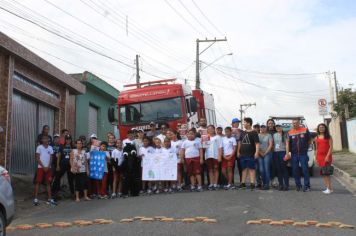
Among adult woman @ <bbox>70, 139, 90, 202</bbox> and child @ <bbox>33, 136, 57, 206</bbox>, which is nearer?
child @ <bbox>33, 136, 57, 206</bbox>

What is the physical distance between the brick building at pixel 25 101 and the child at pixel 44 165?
5.83 feet

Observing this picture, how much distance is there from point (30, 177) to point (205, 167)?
19.7 feet

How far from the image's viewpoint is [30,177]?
14.8m

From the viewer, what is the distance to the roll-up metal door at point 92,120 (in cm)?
2344

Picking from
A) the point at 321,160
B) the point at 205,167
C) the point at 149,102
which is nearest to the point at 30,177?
the point at 149,102

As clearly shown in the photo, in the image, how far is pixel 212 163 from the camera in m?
12.1

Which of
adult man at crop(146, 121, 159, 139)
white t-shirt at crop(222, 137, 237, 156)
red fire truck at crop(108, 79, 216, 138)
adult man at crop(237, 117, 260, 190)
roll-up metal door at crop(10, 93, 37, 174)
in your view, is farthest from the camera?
red fire truck at crop(108, 79, 216, 138)

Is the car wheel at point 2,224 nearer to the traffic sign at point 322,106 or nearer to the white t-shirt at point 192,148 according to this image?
the white t-shirt at point 192,148

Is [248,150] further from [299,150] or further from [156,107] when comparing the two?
[156,107]

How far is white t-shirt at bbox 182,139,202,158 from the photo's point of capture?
39.4 feet

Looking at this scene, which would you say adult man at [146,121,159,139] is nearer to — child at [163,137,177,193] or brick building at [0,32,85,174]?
child at [163,137,177,193]

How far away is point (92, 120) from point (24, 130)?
904 centimetres

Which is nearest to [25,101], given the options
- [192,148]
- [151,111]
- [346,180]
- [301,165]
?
[151,111]

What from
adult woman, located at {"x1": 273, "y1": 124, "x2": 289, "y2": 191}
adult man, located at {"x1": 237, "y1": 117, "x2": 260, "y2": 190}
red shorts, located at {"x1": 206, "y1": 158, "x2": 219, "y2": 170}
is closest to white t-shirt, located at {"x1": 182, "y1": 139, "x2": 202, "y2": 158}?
red shorts, located at {"x1": 206, "y1": 158, "x2": 219, "y2": 170}
